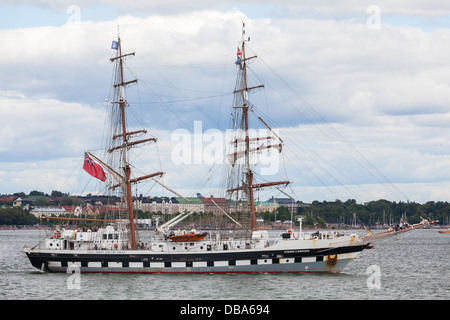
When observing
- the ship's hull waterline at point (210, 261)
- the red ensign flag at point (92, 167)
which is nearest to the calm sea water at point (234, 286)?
the ship's hull waterline at point (210, 261)

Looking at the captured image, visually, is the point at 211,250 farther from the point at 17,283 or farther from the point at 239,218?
the point at 17,283

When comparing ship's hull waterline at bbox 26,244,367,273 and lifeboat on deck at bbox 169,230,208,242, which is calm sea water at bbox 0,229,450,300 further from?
lifeboat on deck at bbox 169,230,208,242

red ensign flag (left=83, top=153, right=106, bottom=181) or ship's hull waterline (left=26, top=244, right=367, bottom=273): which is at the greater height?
red ensign flag (left=83, top=153, right=106, bottom=181)

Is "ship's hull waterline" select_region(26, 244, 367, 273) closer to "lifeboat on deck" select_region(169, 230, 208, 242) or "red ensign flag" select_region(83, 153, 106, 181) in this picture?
"lifeboat on deck" select_region(169, 230, 208, 242)

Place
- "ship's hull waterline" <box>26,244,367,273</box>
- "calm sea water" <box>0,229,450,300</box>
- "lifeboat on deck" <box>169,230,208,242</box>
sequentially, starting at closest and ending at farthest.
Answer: "calm sea water" <box>0,229,450,300</box>, "ship's hull waterline" <box>26,244,367,273</box>, "lifeboat on deck" <box>169,230,208,242</box>

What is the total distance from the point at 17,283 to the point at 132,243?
46.6ft

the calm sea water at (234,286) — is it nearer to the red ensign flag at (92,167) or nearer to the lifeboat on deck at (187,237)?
the lifeboat on deck at (187,237)

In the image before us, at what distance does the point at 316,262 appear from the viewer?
76.9 metres

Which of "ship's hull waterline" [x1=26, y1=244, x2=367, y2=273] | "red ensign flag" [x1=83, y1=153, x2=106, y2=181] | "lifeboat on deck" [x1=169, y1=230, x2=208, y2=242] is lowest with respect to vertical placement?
"ship's hull waterline" [x1=26, y1=244, x2=367, y2=273]

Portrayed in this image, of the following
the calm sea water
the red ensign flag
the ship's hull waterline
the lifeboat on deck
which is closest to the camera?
the calm sea water

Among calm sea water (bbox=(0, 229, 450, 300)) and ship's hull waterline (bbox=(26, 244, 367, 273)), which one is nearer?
calm sea water (bbox=(0, 229, 450, 300))

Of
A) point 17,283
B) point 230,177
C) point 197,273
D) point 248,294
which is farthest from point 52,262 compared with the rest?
point 248,294

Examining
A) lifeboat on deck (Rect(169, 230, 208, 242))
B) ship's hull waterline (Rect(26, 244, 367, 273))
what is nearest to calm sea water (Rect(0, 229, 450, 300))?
ship's hull waterline (Rect(26, 244, 367, 273))
